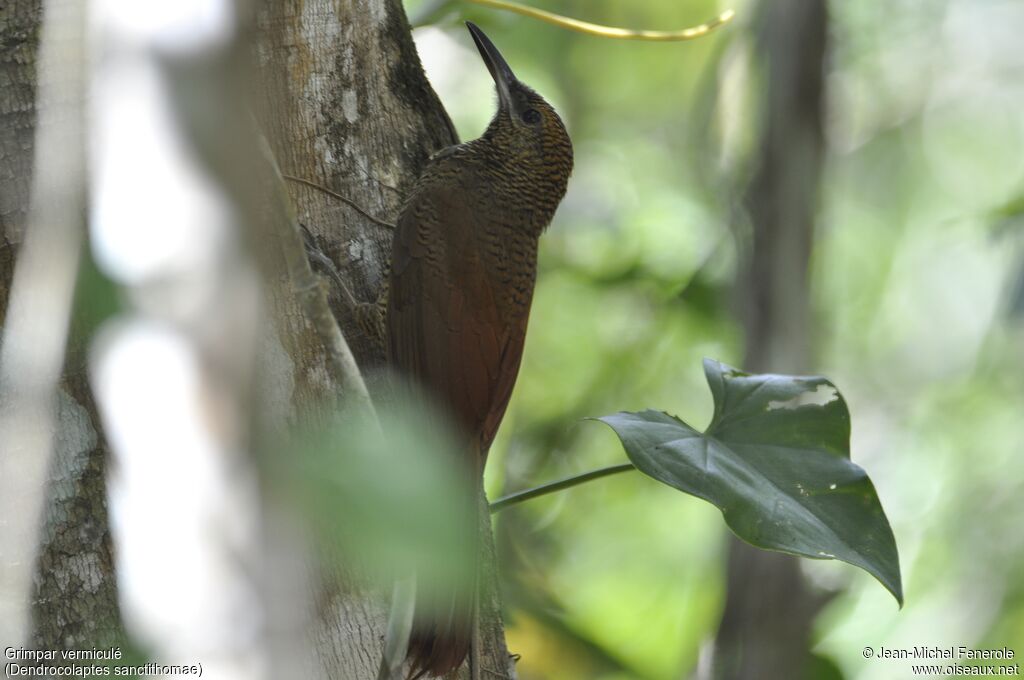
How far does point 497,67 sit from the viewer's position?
2.82 m

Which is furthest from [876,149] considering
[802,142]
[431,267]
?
[431,267]

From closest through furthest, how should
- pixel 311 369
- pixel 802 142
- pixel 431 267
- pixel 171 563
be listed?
pixel 171 563, pixel 311 369, pixel 431 267, pixel 802 142

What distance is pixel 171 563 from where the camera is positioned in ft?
2.27

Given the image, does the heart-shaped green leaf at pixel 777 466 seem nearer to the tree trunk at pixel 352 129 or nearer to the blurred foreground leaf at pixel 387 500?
the tree trunk at pixel 352 129

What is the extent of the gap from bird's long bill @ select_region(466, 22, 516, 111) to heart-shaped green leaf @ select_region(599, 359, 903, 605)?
102 cm

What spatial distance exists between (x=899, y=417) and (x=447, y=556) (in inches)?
259

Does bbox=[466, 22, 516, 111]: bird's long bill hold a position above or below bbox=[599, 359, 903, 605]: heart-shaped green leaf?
above

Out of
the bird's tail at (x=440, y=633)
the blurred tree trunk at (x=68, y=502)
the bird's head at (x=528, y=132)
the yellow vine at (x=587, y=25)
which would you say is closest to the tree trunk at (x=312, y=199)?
the blurred tree trunk at (x=68, y=502)

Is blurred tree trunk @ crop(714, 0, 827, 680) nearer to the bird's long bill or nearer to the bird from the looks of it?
the bird

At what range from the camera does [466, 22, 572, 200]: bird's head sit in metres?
2.65

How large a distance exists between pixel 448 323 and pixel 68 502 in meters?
0.91

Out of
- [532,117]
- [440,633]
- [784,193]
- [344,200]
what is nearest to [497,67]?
[532,117]

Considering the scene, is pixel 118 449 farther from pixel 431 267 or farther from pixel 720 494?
pixel 431 267

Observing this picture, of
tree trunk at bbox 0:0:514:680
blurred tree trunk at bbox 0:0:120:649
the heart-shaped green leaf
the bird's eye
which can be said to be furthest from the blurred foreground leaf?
the bird's eye
